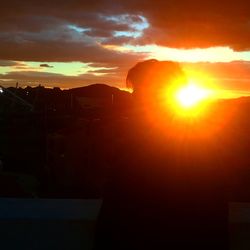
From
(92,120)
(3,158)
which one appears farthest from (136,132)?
(3,158)

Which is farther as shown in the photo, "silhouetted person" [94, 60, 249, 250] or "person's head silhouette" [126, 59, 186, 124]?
"person's head silhouette" [126, 59, 186, 124]

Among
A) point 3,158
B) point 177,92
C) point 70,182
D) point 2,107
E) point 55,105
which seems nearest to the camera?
point 177,92

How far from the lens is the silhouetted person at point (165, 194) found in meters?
1.58

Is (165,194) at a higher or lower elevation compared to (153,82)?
lower

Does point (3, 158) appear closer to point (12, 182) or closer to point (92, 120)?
point (92, 120)

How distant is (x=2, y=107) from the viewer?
1290 cm

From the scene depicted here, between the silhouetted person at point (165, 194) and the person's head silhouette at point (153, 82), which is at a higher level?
the person's head silhouette at point (153, 82)

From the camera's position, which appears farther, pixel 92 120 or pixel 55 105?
pixel 55 105

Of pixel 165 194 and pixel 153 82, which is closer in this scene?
pixel 165 194

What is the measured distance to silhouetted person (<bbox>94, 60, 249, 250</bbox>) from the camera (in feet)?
5.20

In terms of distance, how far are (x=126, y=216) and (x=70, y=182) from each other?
671 centimetres

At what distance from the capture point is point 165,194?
5.26 feet

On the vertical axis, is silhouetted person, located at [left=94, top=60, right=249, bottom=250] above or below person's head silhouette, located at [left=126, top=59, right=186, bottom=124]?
below

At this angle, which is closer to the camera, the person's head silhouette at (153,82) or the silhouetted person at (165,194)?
the silhouetted person at (165,194)
